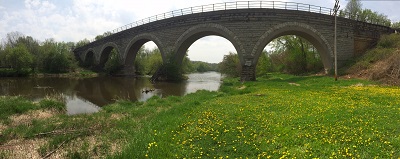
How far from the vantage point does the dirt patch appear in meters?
11.0

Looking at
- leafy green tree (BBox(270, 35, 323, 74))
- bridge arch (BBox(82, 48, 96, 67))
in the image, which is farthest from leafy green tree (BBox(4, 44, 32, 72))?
leafy green tree (BBox(270, 35, 323, 74))

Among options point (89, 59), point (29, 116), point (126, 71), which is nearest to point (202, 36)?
point (126, 71)

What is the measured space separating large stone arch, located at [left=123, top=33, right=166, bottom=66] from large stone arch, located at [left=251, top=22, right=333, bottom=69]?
1599 cm

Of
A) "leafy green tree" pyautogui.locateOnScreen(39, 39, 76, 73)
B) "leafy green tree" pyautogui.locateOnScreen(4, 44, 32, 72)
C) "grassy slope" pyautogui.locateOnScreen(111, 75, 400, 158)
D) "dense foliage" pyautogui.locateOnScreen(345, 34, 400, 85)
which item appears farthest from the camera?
"leafy green tree" pyautogui.locateOnScreen(39, 39, 76, 73)

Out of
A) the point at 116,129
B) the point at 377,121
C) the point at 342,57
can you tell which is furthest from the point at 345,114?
the point at 342,57

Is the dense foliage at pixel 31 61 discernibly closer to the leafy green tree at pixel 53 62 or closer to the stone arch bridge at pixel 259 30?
the leafy green tree at pixel 53 62

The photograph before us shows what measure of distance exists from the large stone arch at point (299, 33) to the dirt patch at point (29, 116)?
21988 mm

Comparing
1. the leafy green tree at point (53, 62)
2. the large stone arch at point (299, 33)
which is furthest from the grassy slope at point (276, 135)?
the leafy green tree at point (53, 62)

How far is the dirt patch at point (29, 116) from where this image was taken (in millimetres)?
10955

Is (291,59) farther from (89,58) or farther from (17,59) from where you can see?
(89,58)

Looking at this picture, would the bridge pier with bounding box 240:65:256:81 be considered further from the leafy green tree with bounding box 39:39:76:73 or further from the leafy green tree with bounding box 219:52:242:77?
the leafy green tree with bounding box 39:39:76:73

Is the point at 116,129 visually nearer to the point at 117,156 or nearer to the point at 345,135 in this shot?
the point at 117,156

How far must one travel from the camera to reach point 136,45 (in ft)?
159

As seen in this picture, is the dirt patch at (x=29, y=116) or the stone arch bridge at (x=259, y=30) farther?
the stone arch bridge at (x=259, y=30)
